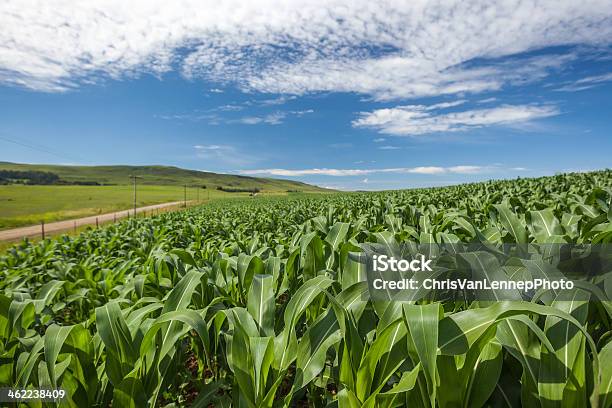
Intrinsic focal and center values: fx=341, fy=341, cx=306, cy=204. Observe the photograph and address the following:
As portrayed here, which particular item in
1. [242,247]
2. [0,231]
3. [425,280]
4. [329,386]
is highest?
[425,280]

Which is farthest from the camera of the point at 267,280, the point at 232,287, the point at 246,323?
the point at 232,287

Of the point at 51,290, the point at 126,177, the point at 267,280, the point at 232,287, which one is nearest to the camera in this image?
the point at 267,280

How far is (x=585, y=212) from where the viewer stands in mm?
3625

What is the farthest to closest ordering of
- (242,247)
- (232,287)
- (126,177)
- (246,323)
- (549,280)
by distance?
(126,177) → (242,247) → (232,287) → (246,323) → (549,280)

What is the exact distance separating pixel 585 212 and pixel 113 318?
4.42 meters

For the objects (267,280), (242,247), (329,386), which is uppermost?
(267,280)

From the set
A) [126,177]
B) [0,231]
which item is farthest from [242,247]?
[126,177]

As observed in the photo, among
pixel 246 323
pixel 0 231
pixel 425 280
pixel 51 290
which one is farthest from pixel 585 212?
pixel 0 231

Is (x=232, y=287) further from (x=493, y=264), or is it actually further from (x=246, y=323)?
(x=493, y=264)

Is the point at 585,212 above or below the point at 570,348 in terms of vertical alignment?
above

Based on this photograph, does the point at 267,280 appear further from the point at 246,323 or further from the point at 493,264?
the point at 493,264

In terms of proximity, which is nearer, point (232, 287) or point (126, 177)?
point (232, 287)

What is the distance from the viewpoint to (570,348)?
3.84ft

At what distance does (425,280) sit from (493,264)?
0.33m
